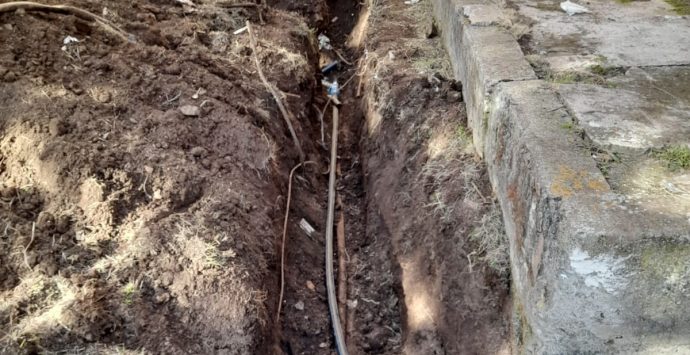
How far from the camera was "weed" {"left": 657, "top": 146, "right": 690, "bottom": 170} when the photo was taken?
2.54m

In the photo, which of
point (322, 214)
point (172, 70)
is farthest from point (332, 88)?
point (172, 70)

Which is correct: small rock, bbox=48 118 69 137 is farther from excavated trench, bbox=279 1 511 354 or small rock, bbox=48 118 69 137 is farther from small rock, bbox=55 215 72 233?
excavated trench, bbox=279 1 511 354

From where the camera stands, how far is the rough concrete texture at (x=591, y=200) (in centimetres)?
219

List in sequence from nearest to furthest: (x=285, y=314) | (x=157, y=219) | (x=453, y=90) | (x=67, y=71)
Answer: (x=157, y=219)
(x=285, y=314)
(x=67, y=71)
(x=453, y=90)

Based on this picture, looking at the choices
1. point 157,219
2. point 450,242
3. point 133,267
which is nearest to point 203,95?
point 157,219

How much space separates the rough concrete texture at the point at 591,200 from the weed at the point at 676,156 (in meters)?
0.05

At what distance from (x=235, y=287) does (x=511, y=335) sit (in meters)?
1.60

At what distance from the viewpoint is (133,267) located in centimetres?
316

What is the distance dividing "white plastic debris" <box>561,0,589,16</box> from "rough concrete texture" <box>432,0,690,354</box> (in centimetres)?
59

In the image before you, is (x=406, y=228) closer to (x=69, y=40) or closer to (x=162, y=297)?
(x=162, y=297)

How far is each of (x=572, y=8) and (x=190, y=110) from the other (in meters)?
3.06

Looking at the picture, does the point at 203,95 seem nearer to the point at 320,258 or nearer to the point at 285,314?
the point at 320,258

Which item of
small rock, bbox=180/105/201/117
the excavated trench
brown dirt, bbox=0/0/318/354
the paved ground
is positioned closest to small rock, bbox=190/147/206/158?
brown dirt, bbox=0/0/318/354

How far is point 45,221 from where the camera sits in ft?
10.5
